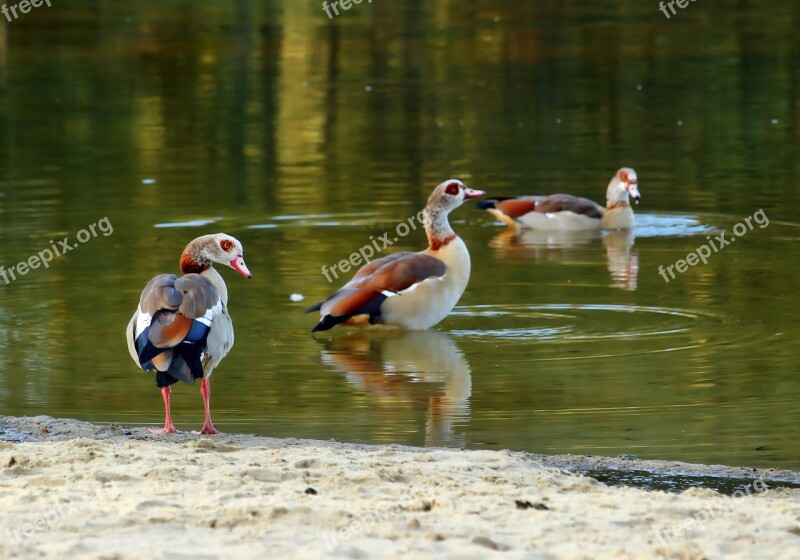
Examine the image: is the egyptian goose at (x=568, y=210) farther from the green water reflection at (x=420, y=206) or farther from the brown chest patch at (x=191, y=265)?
the brown chest patch at (x=191, y=265)

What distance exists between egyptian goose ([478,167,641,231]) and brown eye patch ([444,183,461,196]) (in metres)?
3.50

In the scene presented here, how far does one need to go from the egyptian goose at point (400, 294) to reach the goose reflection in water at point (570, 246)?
7.75ft

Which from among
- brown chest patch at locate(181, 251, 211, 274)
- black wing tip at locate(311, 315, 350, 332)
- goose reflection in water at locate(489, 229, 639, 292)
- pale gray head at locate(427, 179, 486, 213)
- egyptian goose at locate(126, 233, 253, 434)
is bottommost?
black wing tip at locate(311, 315, 350, 332)

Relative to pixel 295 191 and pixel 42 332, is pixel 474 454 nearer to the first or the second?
pixel 42 332


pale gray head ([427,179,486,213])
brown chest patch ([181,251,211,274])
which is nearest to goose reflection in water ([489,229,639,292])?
pale gray head ([427,179,486,213])

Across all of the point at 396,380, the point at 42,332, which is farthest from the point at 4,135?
the point at 396,380

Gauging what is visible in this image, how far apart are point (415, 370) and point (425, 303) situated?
1.30m

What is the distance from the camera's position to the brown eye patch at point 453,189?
13391mm

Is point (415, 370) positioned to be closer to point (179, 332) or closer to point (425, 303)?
point (425, 303)

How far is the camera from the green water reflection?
32.5 ft

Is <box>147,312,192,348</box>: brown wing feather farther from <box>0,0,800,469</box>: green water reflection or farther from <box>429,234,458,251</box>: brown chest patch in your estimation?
<box>429,234,458,251</box>: brown chest patch

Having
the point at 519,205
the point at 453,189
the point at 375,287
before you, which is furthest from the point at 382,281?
the point at 519,205

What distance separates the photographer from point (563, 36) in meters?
37.5

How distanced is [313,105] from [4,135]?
5.44m
